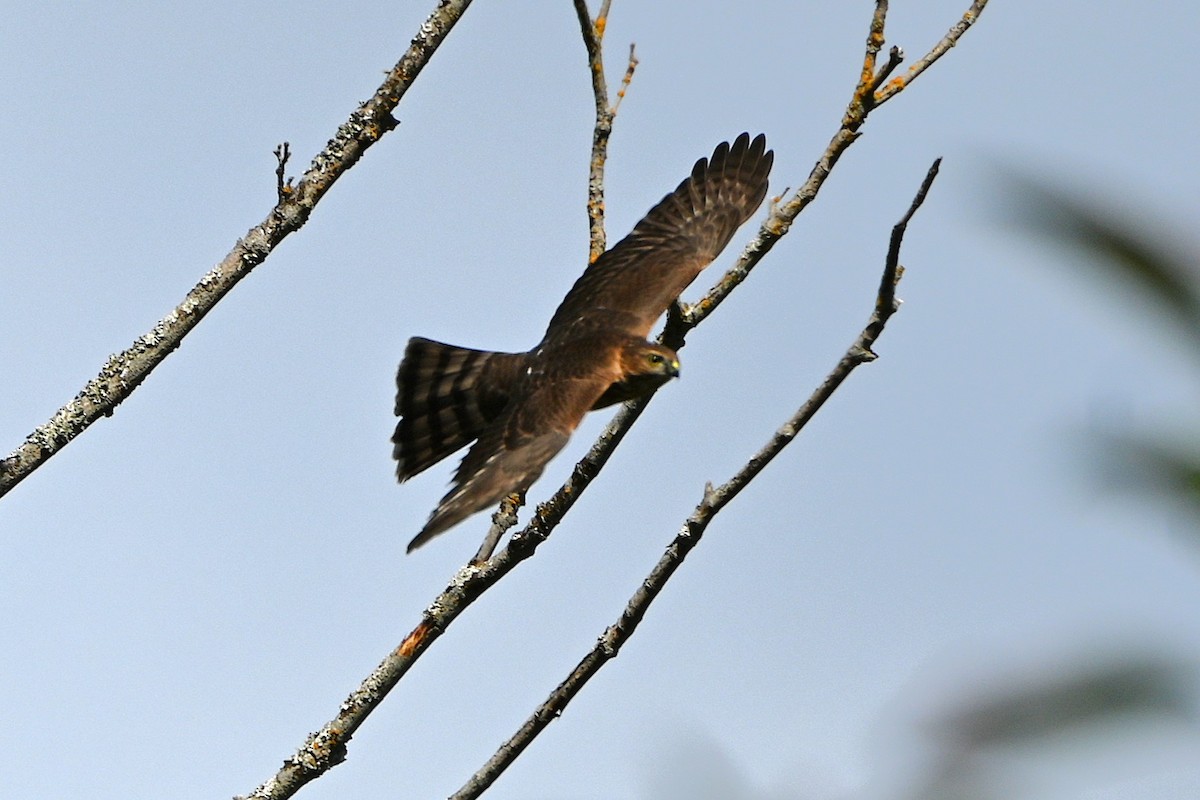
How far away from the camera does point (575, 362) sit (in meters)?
6.81

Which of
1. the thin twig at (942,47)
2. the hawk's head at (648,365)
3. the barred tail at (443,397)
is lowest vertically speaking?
the barred tail at (443,397)

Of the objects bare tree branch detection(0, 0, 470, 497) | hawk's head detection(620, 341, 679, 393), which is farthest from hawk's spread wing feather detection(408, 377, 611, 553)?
bare tree branch detection(0, 0, 470, 497)

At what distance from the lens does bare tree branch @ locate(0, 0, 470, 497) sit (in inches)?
164

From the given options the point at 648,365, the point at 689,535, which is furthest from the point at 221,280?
the point at 648,365

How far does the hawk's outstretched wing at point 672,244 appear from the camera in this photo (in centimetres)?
745

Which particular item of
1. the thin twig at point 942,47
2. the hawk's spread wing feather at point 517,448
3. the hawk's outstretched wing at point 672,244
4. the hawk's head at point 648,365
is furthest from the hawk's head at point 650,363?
the thin twig at point 942,47

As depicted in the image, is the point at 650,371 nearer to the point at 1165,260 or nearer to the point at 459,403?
the point at 459,403

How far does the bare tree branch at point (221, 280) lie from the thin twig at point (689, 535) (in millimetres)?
1638

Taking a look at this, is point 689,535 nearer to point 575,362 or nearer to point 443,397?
point 575,362

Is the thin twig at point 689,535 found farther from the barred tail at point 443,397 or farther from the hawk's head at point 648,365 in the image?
the barred tail at point 443,397

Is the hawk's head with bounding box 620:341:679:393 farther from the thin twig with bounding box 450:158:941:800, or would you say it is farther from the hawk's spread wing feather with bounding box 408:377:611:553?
the thin twig with bounding box 450:158:941:800

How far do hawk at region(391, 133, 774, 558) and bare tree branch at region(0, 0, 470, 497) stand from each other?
122 cm

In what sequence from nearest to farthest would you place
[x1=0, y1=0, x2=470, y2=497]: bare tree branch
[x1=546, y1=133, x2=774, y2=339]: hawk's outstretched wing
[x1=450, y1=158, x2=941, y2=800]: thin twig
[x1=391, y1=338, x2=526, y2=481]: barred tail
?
1. [x1=450, y1=158, x2=941, y2=800]: thin twig
2. [x1=0, y1=0, x2=470, y2=497]: bare tree branch
3. [x1=391, y1=338, x2=526, y2=481]: barred tail
4. [x1=546, y1=133, x2=774, y2=339]: hawk's outstretched wing

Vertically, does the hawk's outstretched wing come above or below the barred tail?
above
